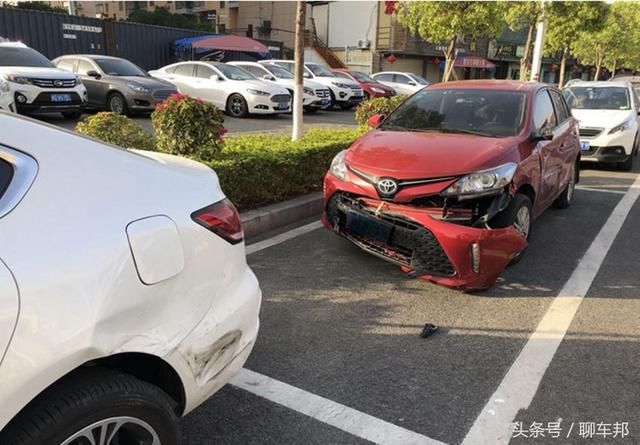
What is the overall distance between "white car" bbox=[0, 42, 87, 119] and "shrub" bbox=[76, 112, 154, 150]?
5.02 meters

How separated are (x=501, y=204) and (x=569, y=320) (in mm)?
952

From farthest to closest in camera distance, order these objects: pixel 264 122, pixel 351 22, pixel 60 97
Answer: pixel 351 22
pixel 264 122
pixel 60 97

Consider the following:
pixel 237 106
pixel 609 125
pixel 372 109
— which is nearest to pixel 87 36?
pixel 237 106

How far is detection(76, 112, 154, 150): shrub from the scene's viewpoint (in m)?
5.30

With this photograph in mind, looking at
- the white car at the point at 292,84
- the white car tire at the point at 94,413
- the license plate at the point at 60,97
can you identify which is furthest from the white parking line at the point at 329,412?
the white car at the point at 292,84

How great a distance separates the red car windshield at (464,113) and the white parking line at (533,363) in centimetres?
141

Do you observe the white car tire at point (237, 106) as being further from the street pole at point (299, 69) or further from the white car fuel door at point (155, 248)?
the white car fuel door at point (155, 248)

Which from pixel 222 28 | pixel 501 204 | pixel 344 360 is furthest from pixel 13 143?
pixel 222 28

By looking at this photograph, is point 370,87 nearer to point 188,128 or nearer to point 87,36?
point 87,36

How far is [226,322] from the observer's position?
7.11 ft

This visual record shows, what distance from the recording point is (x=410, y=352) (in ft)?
11.0

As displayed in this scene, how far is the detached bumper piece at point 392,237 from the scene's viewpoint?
3938 mm

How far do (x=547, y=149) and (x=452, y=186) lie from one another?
1.76m

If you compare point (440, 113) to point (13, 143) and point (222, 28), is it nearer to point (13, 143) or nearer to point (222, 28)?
point (13, 143)
